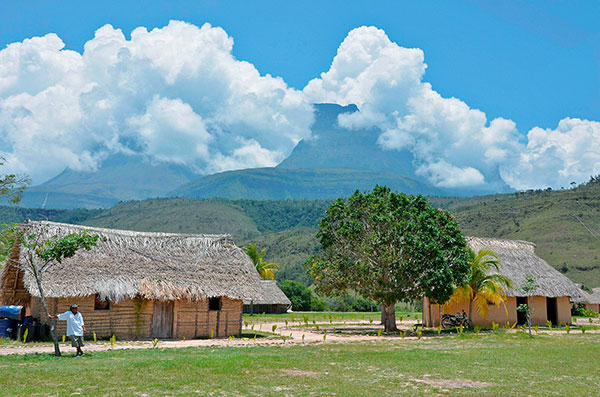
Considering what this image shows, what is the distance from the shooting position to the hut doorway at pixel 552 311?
3244cm

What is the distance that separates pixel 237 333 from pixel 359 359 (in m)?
9.77

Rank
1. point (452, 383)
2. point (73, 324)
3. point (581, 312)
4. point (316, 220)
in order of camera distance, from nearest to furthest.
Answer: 1. point (452, 383)
2. point (73, 324)
3. point (581, 312)
4. point (316, 220)

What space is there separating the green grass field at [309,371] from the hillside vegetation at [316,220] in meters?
26.8

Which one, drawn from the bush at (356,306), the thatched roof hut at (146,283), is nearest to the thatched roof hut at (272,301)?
the bush at (356,306)

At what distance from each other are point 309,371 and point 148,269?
11.0 metres

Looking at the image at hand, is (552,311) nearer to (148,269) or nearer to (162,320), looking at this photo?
(162,320)

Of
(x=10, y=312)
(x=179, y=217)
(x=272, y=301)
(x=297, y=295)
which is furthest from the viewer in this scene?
(x=179, y=217)

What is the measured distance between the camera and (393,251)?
79.6 feet

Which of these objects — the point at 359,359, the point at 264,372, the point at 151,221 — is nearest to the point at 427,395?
the point at 264,372

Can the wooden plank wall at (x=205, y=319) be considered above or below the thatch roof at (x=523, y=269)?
→ below

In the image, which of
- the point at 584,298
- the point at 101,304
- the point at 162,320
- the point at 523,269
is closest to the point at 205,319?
the point at 162,320

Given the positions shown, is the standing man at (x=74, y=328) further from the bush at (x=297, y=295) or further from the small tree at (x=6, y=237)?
the bush at (x=297, y=295)

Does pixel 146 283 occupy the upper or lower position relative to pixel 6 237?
lower

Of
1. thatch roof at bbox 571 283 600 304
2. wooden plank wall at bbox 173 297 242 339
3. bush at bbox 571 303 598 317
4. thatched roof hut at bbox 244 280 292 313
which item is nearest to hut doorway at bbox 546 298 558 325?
thatch roof at bbox 571 283 600 304
